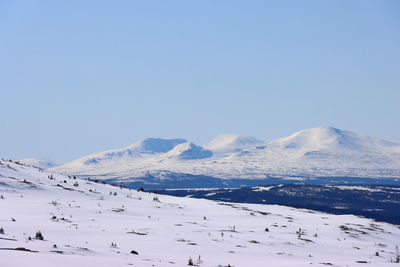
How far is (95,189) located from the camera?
43.2 metres

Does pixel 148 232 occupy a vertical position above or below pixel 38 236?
below

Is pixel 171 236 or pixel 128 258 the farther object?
pixel 171 236

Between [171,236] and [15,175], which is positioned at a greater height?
[15,175]

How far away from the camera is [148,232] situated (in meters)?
27.5

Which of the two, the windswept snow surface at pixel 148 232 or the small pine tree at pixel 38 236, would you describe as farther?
the small pine tree at pixel 38 236

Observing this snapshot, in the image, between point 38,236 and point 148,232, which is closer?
point 38,236

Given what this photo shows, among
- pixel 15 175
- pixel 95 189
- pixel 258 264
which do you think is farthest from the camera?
pixel 95 189

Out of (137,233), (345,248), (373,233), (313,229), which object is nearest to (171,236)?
(137,233)

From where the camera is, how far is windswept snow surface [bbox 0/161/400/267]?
811 inches

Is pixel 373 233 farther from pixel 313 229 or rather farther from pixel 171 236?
pixel 171 236

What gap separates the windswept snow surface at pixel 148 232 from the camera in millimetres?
20609

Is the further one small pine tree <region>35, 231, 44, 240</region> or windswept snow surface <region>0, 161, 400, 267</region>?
small pine tree <region>35, 231, 44, 240</region>

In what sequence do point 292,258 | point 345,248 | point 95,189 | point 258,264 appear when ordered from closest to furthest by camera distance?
point 258,264 < point 292,258 < point 345,248 < point 95,189

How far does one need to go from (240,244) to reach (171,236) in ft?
9.85
